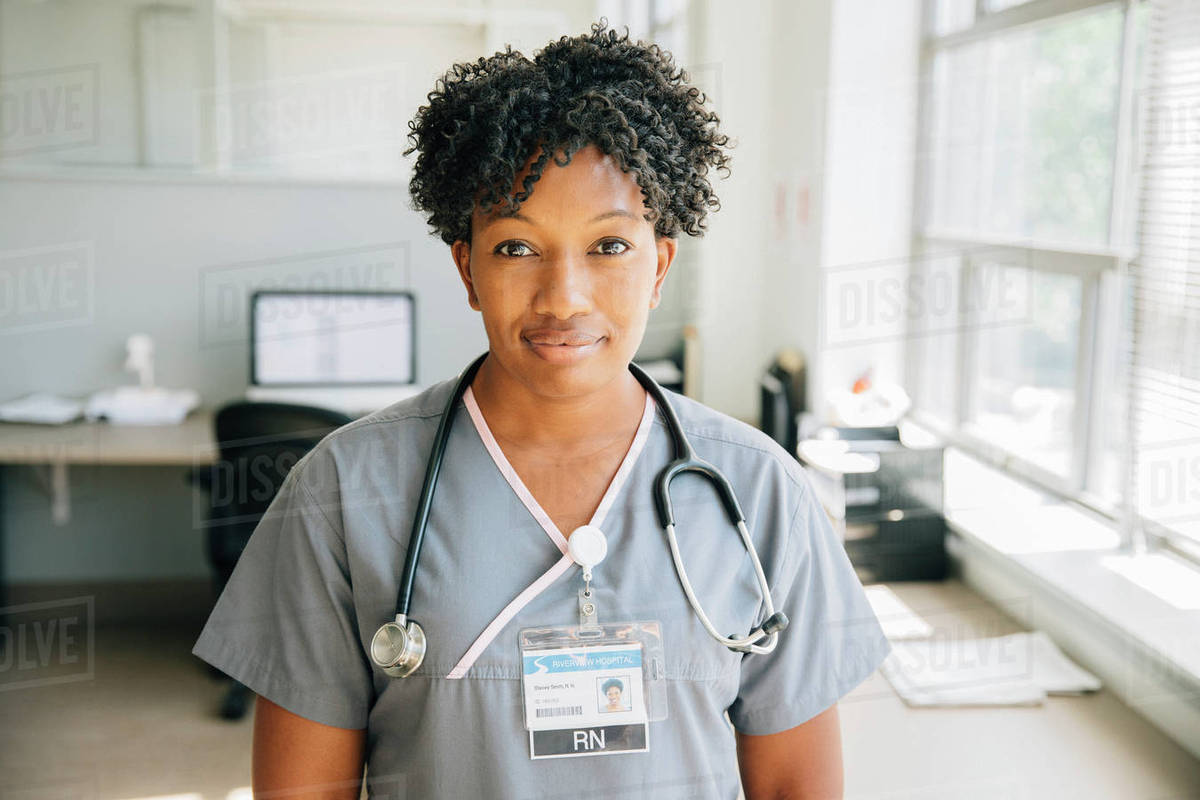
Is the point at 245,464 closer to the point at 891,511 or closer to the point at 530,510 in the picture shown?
the point at 891,511

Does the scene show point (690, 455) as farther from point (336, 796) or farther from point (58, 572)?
point (58, 572)

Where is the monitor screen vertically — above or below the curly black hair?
below

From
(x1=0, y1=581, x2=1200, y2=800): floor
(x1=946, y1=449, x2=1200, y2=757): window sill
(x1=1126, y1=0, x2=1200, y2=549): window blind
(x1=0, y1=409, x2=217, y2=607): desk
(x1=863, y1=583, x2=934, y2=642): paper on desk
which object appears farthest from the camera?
(x1=0, y1=409, x2=217, y2=607): desk

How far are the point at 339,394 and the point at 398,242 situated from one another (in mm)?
472

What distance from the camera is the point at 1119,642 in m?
1.67

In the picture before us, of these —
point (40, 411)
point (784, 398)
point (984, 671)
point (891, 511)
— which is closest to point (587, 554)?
point (984, 671)

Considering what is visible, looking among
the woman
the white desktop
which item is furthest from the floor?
the white desktop

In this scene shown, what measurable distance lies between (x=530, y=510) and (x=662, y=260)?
0.82ft

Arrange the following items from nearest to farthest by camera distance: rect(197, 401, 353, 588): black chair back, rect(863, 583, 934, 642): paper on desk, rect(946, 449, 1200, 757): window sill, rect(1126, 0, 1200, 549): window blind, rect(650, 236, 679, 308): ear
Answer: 1. rect(650, 236, 679, 308): ear
2. rect(946, 449, 1200, 757): window sill
3. rect(1126, 0, 1200, 549): window blind
4. rect(863, 583, 934, 642): paper on desk
5. rect(197, 401, 353, 588): black chair back

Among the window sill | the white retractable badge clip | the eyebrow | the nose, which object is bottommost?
the window sill

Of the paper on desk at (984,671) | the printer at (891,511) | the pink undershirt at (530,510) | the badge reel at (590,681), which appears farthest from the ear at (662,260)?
the printer at (891,511)

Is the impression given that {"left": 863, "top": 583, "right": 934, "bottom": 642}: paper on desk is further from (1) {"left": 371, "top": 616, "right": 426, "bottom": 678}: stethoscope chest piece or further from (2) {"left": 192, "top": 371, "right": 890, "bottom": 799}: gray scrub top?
(1) {"left": 371, "top": 616, "right": 426, "bottom": 678}: stethoscope chest piece

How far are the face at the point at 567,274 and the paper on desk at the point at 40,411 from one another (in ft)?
7.51

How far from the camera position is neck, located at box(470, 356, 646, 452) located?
0.90m
